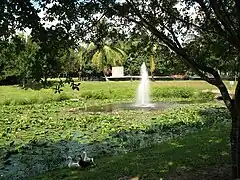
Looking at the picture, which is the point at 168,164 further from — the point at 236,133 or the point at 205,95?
the point at 205,95

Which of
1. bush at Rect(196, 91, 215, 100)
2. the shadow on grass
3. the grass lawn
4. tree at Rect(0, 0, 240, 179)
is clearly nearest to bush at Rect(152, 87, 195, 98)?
bush at Rect(196, 91, 215, 100)

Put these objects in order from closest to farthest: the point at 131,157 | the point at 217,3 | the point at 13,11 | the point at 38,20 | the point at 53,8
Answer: the point at 13,11 → the point at 38,20 → the point at 53,8 → the point at 217,3 → the point at 131,157

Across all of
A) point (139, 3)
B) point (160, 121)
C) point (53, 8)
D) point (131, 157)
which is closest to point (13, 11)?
point (53, 8)

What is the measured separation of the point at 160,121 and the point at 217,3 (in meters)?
10.7

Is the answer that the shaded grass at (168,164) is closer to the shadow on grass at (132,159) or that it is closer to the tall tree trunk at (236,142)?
the shadow on grass at (132,159)

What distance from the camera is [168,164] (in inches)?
307

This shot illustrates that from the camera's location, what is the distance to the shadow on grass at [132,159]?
7.16m

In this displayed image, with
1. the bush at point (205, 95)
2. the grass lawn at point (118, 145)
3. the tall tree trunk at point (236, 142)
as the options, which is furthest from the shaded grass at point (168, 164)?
the bush at point (205, 95)

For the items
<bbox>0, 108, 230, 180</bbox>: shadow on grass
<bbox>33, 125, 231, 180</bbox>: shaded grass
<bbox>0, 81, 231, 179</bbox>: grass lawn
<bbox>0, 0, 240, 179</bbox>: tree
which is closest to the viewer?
<bbox>0, 0, 240, 179</bbox>: tree

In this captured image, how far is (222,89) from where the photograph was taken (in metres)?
5.73

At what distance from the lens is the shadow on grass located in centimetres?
716

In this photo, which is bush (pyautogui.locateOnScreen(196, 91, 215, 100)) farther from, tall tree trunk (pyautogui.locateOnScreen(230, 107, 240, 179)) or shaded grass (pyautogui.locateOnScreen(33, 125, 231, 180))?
tall tree trunk (pyautogui.locateOnScreen(230, 107, 240, 179))

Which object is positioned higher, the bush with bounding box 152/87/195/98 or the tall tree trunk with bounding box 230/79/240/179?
the tall tree trunk with bounding box 230/79/240/179

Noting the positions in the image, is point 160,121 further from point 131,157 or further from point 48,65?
point 48,65
